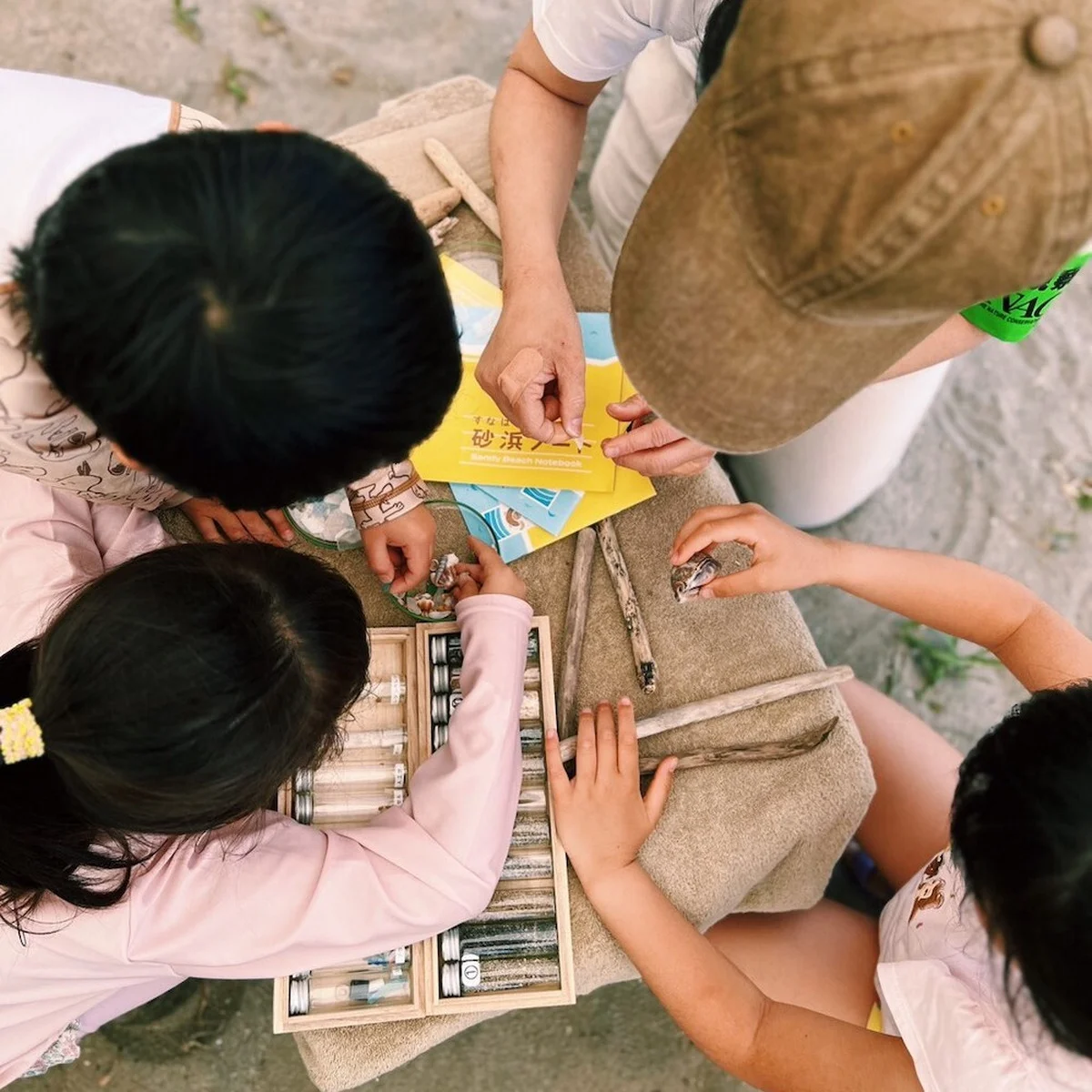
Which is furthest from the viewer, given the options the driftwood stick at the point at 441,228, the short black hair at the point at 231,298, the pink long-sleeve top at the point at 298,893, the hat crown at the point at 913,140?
the driftwood stick at the point at 441,228

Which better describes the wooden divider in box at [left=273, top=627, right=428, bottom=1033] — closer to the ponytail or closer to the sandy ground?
the ponytail

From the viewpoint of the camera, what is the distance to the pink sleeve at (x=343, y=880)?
0.76m

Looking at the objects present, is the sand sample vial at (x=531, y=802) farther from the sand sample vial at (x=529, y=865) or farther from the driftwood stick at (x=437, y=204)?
the driftwood stick at (x=437, y=204)

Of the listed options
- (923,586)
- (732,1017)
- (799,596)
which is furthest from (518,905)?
(799,596)

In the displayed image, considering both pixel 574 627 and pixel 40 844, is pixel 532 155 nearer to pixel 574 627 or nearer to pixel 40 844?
pixel 574 627

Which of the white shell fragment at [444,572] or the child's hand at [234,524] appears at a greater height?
the child's hand at [234,524]

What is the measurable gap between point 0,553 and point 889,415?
3.49 ft

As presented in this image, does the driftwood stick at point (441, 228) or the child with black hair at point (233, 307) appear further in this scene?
the driftwood stick at point (441, 228)

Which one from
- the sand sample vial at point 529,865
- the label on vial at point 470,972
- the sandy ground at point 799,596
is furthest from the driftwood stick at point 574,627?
the sandy ground at point 799,596

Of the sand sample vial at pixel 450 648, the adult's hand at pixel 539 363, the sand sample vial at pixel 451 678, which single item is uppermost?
the adult's hand at pixel 539 363

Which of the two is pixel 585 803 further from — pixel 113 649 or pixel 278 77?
pixel 278 77

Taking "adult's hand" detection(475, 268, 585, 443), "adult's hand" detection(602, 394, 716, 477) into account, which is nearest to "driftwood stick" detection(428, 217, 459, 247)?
"adult's hand" detection(475, 268, 585, 443)

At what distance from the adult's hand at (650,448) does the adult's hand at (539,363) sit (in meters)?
0.05

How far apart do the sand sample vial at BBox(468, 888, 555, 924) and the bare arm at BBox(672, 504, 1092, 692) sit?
345 mm
